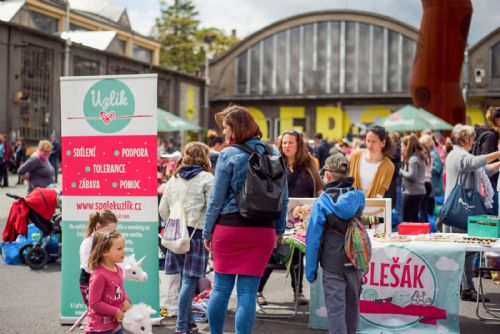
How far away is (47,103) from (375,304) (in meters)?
32.5

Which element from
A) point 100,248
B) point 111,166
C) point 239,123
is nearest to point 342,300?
point 239,123

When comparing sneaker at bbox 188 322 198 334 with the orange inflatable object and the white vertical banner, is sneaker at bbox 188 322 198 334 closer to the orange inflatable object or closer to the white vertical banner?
the white vertical banner

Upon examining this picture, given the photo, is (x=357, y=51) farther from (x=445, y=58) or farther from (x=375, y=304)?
(x=375, y=304)

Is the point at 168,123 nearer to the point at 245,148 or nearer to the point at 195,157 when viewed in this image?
the point at 195,157

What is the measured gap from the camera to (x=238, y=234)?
4.96 m

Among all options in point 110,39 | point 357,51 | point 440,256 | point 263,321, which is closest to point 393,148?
point 440,256

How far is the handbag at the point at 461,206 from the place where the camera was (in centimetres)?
755

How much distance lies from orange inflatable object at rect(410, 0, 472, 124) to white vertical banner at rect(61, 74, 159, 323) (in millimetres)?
14948

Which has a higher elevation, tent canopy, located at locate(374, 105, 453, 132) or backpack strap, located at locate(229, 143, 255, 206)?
tent canopy, located at locate(374, 105, 453, 132)

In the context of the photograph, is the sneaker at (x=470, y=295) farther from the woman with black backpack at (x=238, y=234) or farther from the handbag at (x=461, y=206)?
the woman with black backpack at (x=238, y=234)

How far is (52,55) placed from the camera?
3631 cm

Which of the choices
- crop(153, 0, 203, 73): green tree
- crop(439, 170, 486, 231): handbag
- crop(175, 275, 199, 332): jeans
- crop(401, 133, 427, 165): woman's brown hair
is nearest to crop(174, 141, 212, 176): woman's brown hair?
crop(175, 275, 199, 332): jeans

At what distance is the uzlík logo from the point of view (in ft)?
20.7

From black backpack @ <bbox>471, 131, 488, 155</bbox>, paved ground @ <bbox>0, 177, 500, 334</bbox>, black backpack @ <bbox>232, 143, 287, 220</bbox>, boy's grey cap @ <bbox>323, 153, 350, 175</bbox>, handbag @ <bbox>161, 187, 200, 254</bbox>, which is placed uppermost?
black backpack @ <bbox>471, 131, 488, 155</bbox>
